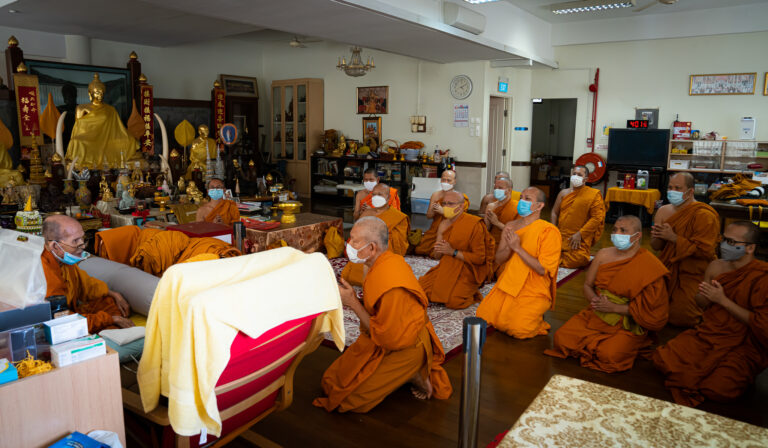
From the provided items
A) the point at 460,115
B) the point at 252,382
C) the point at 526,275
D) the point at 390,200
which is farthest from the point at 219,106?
the point at 252,382

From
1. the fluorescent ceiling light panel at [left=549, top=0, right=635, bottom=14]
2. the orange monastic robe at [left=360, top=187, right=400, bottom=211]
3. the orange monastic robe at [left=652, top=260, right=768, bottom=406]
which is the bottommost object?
the orange monastic robe at [left=652, top=260, right=768, bottom=406]

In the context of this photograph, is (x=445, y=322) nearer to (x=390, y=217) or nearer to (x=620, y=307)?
(x=620, y=307)

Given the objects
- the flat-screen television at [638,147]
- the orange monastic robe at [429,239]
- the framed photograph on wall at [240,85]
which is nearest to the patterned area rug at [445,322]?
the orange monastic robe at [429,239]

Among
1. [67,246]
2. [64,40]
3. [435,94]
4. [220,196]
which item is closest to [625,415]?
[67,246]

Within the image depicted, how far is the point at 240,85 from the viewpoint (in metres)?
14.2

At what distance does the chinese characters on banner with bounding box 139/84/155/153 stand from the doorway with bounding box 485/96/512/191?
7351 millimetres

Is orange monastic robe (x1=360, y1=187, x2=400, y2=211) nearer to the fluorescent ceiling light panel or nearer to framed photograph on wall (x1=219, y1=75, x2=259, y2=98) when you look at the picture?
the fluorescent ceiling light panel

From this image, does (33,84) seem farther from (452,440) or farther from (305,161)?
(452,440)

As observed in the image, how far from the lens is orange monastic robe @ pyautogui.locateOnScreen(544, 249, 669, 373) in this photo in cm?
422

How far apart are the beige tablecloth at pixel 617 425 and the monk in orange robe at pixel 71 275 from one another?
3001mm

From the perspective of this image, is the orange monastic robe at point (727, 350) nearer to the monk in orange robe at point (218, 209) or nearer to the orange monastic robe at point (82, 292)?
the orange monastic robe at point (82, 292)

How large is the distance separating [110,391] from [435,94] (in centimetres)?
1072

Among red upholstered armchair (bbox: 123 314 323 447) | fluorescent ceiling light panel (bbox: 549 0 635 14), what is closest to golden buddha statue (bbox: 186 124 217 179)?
fluorescent ceiling light panel (bbox: 549 0 635 14)

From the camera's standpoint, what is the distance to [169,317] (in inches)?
87.0
